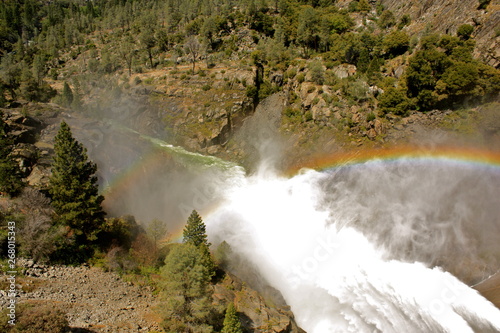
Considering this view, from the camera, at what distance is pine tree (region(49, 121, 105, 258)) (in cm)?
2930

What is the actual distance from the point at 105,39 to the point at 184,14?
35.7m

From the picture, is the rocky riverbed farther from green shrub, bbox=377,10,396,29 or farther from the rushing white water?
green shrub, bbox=377,10,396,29

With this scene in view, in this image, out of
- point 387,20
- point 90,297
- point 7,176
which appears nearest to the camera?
point 90,297

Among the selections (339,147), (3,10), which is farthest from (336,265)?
(3,10)

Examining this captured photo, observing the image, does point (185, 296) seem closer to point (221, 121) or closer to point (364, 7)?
point (221, 121)

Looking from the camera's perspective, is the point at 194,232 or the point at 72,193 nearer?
the point at 72,193

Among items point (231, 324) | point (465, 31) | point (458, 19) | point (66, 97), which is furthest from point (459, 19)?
point (66, 97)

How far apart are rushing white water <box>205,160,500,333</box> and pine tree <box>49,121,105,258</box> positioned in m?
14.9

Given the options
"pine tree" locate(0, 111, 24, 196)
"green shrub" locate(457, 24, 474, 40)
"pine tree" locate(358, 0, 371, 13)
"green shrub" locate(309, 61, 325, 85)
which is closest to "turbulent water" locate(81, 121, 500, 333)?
"pine tree" locate(0, 111, 24, 196)

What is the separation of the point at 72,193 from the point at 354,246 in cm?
3129

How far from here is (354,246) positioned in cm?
3572

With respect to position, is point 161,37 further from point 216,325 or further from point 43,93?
point 216,325

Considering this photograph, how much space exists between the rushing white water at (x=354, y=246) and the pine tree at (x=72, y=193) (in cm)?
1495

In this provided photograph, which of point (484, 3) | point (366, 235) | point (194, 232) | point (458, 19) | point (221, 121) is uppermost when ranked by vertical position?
point (484, 3)
